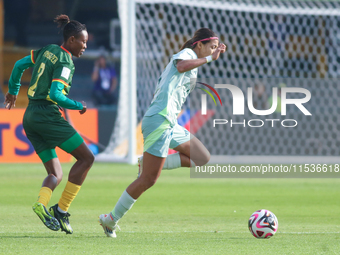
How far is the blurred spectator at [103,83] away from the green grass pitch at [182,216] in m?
7.04

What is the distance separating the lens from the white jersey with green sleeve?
475 centimetres

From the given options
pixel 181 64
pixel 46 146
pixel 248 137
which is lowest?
pixel 248 137

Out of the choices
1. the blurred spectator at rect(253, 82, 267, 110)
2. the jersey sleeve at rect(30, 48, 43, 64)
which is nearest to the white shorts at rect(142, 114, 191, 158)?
the jersey sleeve at rect(30, 48, 43, 64)

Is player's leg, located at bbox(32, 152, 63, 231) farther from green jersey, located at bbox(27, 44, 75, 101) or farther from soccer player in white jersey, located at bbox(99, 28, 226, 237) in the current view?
green jersey, located at bbox(27, 44, 75, 101)

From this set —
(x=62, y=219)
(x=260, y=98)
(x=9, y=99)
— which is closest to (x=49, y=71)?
(x=9, y=99)

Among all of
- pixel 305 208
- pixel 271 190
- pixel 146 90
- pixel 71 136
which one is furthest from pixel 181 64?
pixel 146 90

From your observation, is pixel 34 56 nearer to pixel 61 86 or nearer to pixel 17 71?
pixel 17 71

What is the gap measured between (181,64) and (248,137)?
8.30m

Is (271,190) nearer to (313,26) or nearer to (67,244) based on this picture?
(67,244)

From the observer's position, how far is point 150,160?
4.68 meters

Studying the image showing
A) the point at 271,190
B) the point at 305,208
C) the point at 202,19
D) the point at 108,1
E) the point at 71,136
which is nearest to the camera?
the point at 71,136

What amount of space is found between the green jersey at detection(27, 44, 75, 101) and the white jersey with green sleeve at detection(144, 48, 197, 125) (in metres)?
0.80

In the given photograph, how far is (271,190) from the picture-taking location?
335 inches

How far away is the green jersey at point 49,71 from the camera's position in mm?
4844
